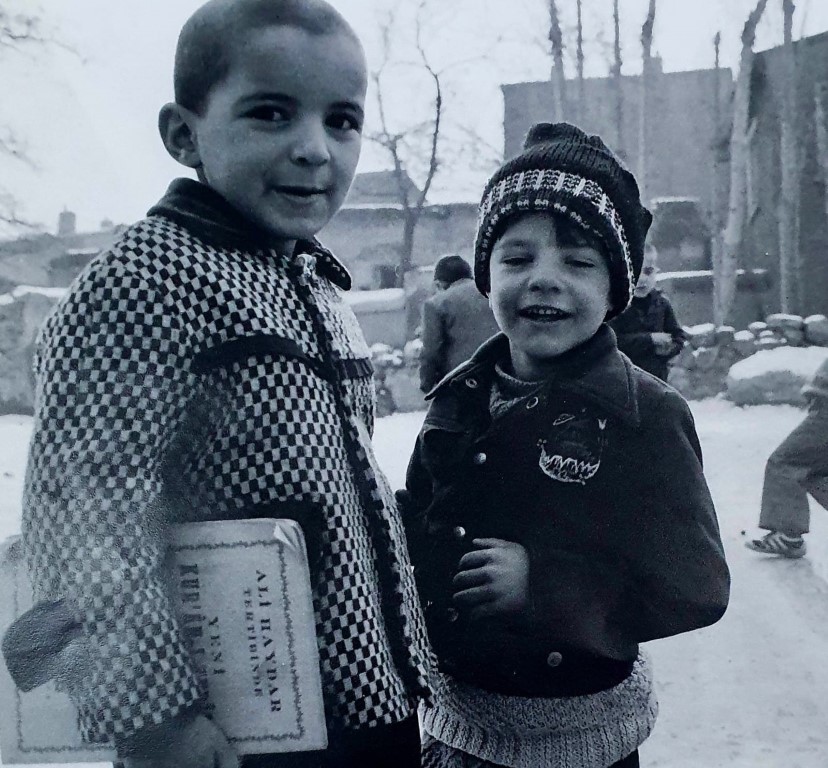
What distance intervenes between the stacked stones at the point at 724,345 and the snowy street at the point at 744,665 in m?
2.78

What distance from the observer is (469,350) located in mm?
2682

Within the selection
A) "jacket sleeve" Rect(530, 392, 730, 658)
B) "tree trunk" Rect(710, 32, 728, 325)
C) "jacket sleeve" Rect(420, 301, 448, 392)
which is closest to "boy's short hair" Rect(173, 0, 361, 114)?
"jacket sleeve" Rect(530, 392, 730, 658)

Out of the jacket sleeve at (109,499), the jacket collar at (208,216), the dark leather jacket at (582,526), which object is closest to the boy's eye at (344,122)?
the jacket collar at (208,216)

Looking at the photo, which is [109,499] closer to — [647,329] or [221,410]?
[221,410]

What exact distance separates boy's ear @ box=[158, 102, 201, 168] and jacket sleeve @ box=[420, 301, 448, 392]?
6.66 feet

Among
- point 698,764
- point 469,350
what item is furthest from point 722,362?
point 698,764

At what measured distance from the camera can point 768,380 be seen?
175 inches

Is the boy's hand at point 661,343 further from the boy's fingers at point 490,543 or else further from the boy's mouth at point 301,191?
the boy's mouth at point 301,191

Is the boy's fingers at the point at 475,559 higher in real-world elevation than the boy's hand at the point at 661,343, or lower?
lower

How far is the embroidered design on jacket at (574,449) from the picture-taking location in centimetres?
82

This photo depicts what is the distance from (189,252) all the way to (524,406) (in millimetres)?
404

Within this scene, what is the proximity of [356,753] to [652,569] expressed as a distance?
36 cm

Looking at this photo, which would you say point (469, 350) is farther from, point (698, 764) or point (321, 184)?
point (321, 184)

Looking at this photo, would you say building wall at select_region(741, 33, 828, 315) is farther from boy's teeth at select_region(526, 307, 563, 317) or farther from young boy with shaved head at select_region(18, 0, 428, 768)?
young boy with shaved head at select_region(18, 0, 428, 768)
